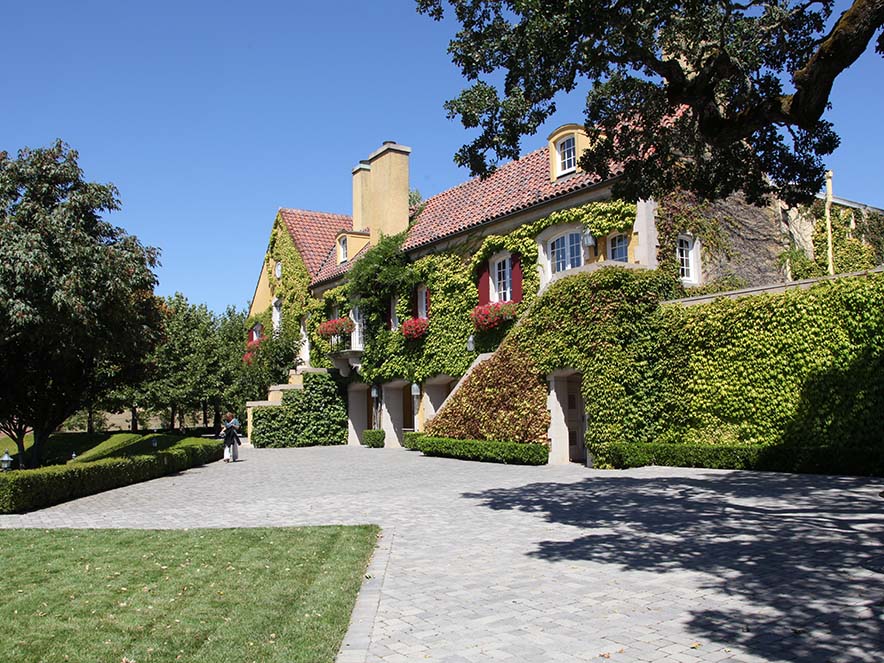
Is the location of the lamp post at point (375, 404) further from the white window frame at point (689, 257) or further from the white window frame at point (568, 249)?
the white window frame at point (689, 257)

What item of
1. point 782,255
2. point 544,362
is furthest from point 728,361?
point 782,255

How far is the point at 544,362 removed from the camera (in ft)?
63.0

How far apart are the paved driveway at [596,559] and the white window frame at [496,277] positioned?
9.54 m

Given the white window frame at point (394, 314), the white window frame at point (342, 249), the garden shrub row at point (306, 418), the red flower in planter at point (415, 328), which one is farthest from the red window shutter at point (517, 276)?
the garden shrub row at point (306, 418)

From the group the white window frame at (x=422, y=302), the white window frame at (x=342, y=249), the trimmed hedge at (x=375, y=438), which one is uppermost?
the white window frame at (x=342, y=249)

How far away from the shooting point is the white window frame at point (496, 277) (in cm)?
2433

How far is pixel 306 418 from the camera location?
34.0 meters

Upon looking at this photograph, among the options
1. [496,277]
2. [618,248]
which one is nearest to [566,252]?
[618,248]

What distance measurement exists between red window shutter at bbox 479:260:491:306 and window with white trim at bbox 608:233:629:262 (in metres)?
5.34

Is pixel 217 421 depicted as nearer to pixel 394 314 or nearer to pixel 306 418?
pixel 306 418

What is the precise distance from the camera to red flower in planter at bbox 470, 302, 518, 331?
915 inches

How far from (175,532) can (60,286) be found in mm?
8911

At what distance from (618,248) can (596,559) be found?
14058 millimetres

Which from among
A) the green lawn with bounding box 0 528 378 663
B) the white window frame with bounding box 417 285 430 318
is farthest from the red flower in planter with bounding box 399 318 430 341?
the green lawn with bounding box 0 528 378 663
